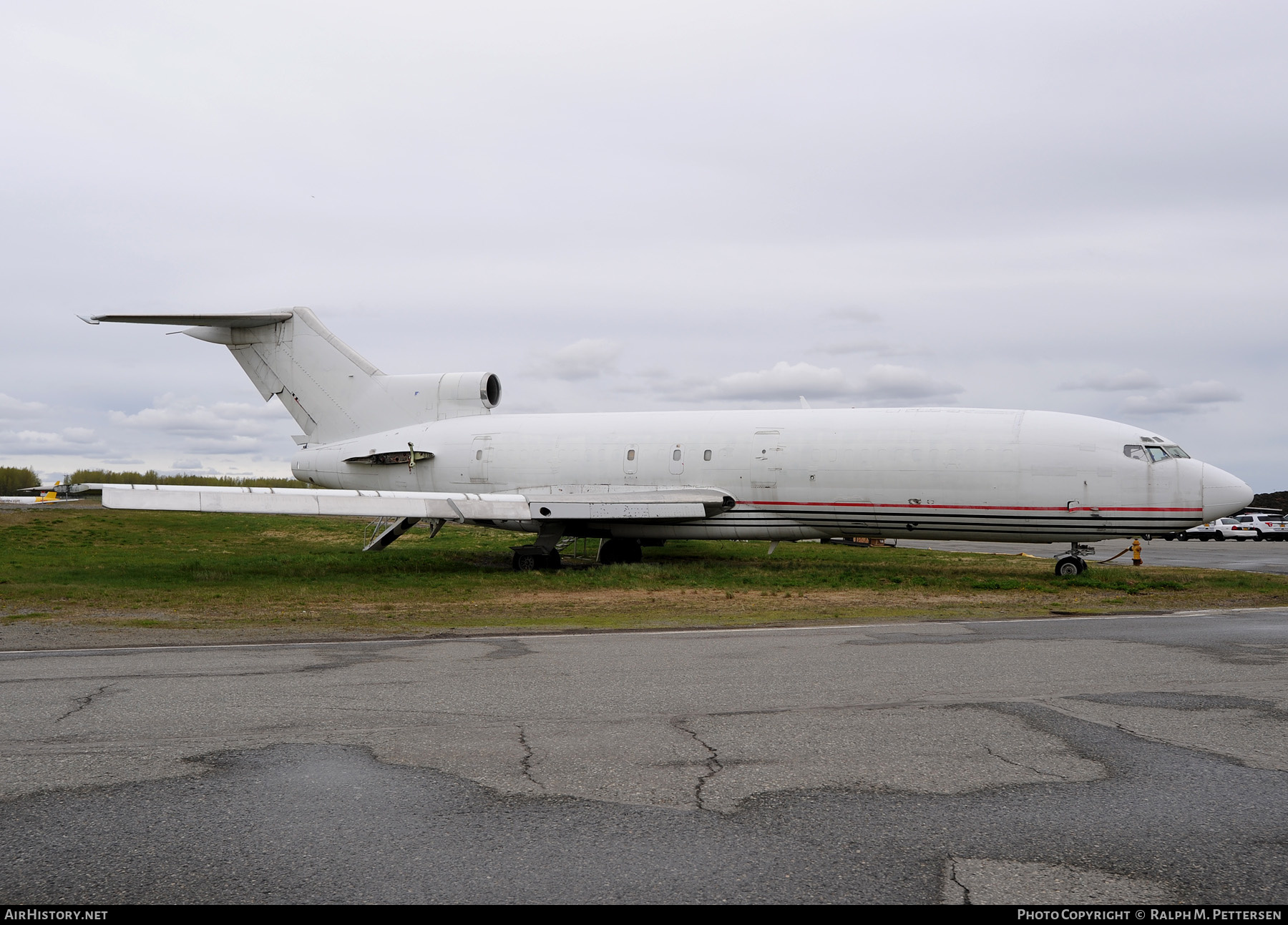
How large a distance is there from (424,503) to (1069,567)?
14.0 meters

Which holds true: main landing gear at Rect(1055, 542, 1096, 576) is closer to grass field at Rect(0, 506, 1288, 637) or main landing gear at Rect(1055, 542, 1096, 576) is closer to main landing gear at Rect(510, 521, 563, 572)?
grass field at Rect(0, 506, 1288, 637)

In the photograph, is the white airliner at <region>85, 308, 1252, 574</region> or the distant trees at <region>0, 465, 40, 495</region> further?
the distant trees at <region>0, 465, 40, 495</region>

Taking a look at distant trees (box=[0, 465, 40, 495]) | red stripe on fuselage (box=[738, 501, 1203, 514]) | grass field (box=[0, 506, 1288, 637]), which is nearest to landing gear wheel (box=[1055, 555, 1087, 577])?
grass field (box=[0, 506, 1288, 637])

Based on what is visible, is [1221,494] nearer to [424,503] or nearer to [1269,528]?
[424,503]

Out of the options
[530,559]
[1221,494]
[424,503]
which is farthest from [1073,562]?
[424,503]

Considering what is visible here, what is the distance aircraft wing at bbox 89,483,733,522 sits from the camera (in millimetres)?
19734

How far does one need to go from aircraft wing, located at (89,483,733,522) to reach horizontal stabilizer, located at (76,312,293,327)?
4145 mm

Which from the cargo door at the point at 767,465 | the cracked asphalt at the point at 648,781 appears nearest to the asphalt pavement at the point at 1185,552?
the cargo door at the point at 767,465

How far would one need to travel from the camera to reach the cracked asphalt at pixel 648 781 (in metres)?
3.90

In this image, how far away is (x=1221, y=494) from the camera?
61.4 ft

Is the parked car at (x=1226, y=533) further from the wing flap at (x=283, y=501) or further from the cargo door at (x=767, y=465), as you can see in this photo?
the wing flap at (x=283, y=501)

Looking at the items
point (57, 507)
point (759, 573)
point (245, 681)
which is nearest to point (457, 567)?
point (759, 573)

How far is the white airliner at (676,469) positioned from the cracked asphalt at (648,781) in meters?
11.0

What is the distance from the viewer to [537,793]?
4980 millimetres
